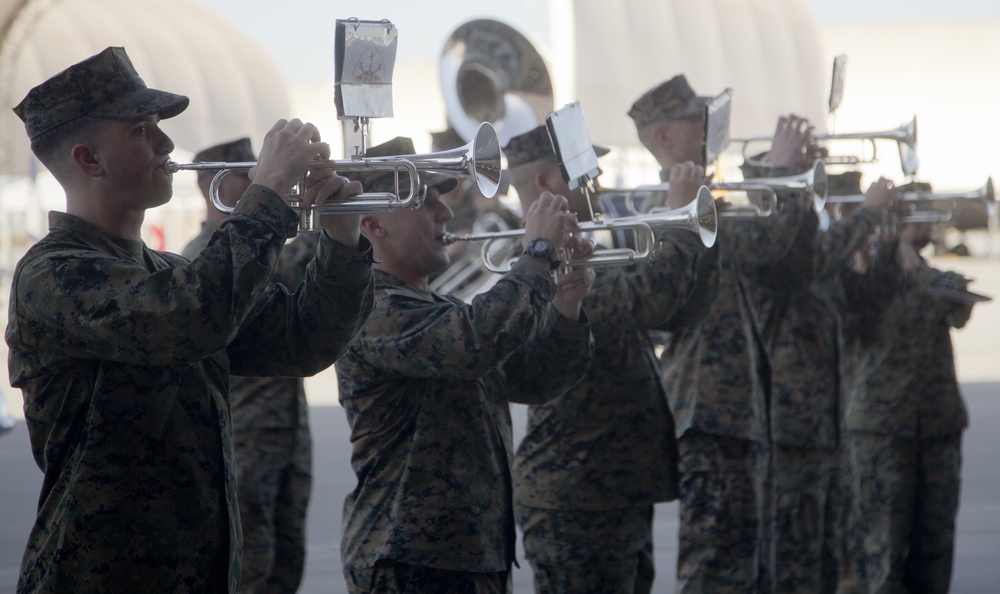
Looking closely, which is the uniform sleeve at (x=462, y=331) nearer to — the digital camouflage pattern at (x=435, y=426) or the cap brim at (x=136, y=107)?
the digital camouflage pattern at (x=435, y=426)

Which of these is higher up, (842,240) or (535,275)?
(535,275)

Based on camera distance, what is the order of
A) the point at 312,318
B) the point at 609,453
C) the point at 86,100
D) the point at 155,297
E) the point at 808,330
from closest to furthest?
the point at 155,297
the point at 86,100
the point at 312,318
the point at 609,453
the point at 808,330

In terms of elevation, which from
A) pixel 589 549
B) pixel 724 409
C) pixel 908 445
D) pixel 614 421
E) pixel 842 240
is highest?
pixel 842 240

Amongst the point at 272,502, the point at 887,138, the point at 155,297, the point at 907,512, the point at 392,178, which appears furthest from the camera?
the point at 887,138

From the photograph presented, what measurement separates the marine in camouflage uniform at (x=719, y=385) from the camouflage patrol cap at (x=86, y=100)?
7.89 feet

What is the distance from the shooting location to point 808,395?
5500 millimetres

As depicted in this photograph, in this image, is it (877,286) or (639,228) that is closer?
(639,228)

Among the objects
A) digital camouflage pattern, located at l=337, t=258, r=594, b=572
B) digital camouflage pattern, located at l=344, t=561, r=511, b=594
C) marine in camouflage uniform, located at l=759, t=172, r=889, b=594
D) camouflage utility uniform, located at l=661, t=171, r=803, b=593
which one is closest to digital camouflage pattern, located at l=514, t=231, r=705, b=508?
camouflage utility uniform, located at l=661, t=171, r=803, b=593

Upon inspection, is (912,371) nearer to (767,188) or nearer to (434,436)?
(767,188)

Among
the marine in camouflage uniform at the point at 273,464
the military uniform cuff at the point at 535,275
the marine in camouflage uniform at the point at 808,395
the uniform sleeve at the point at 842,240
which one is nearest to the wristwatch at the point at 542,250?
the military uniform cuff at the point at 535,275

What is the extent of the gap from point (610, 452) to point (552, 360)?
50 cm

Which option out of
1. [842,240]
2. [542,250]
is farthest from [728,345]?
[542,250]

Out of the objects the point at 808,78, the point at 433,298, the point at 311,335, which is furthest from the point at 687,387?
the point at 808,78

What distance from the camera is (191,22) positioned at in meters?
59.6
